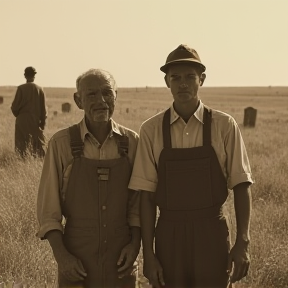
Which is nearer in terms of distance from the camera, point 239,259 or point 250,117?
point 239,259

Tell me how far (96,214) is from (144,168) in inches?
15.0

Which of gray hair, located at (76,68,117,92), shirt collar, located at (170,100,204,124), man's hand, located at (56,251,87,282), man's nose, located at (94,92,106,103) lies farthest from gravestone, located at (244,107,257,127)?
man's hand, located at (56,251,87,282)

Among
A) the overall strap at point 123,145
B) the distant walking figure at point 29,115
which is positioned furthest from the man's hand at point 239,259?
the distant walking figure at point 29,115

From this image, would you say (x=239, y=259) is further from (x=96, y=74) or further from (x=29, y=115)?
(x=29, y=115)

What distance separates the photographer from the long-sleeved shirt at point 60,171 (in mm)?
3215

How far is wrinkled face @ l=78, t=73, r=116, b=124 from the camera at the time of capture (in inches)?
127

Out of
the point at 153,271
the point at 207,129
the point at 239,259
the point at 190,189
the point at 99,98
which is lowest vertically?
the point at 153,271

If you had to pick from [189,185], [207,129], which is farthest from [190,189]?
[207,129]

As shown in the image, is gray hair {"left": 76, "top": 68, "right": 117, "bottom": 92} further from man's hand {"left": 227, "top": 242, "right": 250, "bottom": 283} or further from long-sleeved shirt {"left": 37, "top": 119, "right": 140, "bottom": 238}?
man's hand {"left": 227, "top": 242, "right": 250, "bottom": 283}

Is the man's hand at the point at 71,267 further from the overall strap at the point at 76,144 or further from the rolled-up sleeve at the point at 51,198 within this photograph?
the overall strap at the point at 76,144

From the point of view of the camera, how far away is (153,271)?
10.7 feet

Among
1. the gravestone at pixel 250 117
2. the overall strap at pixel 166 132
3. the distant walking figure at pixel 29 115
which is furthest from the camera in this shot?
the gravestone at pixel 250 117

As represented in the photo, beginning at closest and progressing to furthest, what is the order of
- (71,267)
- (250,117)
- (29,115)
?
(71,267) < (29,115) < (250,117)

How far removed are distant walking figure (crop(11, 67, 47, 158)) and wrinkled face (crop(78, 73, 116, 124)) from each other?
7150 millimetres
